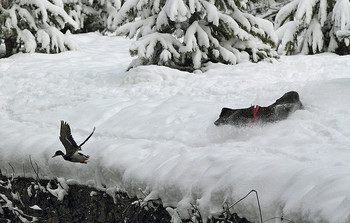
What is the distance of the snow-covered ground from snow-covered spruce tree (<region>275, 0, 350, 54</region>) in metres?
0.96

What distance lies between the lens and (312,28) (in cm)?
990

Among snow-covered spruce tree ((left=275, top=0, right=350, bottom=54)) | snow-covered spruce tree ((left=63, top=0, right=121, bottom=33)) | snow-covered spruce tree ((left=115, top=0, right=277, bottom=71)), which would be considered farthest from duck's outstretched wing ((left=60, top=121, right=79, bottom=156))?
snow-covered spruce tree ((left=63, top=0, right=121, bottom=33))

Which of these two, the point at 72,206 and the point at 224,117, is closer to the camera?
the point at 224,117

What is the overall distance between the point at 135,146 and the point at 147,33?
13.1 feet

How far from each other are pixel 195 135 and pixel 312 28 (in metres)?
6.07

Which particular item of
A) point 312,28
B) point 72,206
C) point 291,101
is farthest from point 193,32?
point 72,206

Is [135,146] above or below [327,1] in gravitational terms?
below

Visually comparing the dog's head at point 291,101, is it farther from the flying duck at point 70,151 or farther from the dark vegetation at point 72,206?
the flying duck at point 70,151

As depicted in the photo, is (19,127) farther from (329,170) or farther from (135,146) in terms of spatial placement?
(329,170)

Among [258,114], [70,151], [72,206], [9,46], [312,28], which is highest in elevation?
[258,114]

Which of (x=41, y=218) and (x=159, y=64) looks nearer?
(x=41, y=218)

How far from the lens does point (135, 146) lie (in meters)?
4.80

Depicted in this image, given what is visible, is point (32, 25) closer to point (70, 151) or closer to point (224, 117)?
point (70, 151)

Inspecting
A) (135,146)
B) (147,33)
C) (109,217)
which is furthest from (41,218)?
(147,33)
